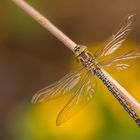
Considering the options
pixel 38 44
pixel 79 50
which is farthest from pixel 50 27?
pixel 38 44

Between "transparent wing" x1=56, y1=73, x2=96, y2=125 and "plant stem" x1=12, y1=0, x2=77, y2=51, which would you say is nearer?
"plant stem" x1=12, y1=0, x2=77, y2=51

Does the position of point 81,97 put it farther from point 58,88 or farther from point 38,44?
point 38,44

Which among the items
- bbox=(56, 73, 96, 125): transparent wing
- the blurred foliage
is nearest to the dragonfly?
bbox=(56, 73, 96, 125): transparent wing

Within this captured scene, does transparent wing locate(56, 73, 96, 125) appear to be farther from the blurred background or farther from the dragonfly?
the blurred background

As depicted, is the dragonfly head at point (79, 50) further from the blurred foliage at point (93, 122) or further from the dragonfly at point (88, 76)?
the blurred foliage at point (93, 122)

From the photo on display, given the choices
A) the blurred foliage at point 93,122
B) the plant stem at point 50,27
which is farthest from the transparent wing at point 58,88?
the blurred foliage at point 93,122

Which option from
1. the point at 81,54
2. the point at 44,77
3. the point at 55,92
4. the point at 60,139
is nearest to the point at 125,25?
the point at 81,54

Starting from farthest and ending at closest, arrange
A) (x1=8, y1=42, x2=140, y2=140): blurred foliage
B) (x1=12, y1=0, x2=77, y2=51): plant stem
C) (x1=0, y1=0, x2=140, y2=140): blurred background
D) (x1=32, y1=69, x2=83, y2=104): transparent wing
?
(x1=0, y1=0, x2=140, y2=140): blurred background → (x1=8, y1=42, x2=140, y2=140): blurred foliage → (x1=32, y1=69, x2=83, y2=104): transparent wing → (x1=12, y1=0, x2=77, y2=51): plant stem

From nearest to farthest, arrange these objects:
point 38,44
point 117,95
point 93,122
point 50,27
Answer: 1. point 50,27
2. point 117,95
3. point 93,122
4. point 38,44
